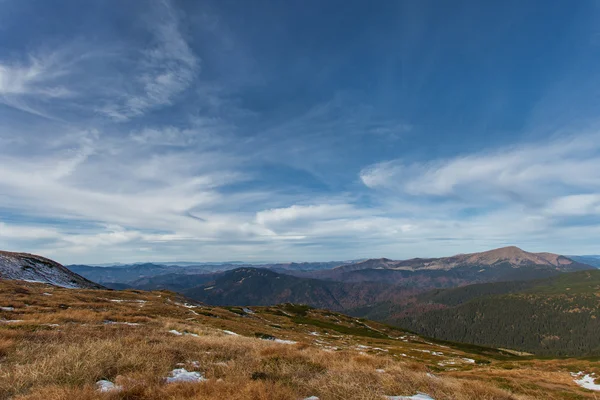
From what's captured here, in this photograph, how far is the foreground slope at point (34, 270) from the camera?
200 feet

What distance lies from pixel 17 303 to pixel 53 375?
29531mm

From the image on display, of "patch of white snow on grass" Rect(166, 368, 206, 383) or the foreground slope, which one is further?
the foreground slope

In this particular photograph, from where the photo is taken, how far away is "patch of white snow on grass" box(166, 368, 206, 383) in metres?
8.92

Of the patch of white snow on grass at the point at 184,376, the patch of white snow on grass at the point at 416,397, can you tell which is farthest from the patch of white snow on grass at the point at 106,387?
the patch of white snow on grass at the point at 416,397

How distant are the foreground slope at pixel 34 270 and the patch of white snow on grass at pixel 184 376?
70.4 metres

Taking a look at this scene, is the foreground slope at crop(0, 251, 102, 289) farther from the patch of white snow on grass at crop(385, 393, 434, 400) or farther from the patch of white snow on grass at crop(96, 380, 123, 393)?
the patch of white snow on grass at crop(385, 393, 434, 400)

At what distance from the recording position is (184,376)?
31.2 ft

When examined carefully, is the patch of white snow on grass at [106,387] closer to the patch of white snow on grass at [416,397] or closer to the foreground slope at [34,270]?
the patch of white snow on grass at [416,397]

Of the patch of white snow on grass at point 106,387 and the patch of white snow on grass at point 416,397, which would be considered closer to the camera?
the patch of white snow on grass at point 106,387

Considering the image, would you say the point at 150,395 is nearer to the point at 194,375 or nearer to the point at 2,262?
the point at 194,375

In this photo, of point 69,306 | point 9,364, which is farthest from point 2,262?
point 9,364

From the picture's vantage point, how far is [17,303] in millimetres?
28203

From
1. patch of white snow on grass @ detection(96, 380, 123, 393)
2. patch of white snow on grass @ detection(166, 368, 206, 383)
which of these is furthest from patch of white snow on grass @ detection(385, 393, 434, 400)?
patch of white snow on grass @ detection(96, 380, 123, 393)

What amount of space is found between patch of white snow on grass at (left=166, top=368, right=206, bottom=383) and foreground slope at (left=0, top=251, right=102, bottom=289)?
70352mm
